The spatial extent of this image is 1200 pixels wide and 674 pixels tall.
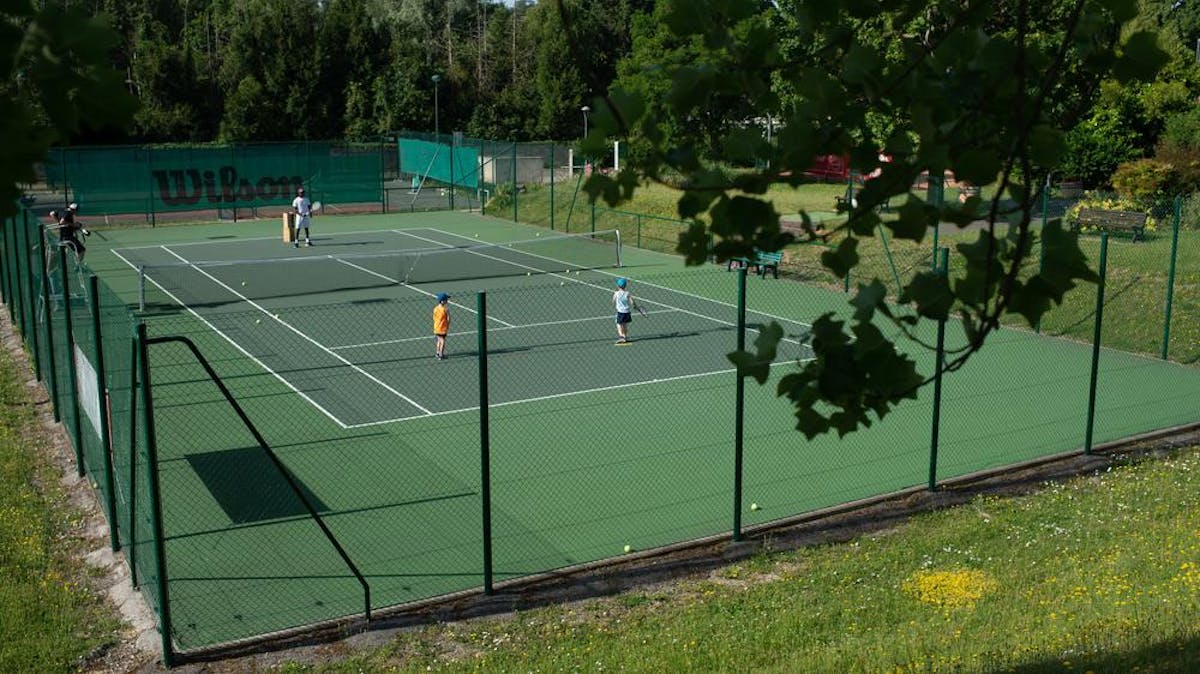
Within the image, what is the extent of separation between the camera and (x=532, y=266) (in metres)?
29.4

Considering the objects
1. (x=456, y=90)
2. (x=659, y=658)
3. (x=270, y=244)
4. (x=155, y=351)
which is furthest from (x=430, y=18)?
(x=659, y=658)

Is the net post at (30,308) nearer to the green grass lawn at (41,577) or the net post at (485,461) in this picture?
the green grass lawn at (41,577)

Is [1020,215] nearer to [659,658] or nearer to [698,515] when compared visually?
[659,658]

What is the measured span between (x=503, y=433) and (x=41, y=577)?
614cm

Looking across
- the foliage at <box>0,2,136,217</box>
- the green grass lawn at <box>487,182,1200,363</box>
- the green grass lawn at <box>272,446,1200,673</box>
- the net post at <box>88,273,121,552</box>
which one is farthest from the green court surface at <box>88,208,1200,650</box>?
the foliage at <box>0,2,136,217</box>

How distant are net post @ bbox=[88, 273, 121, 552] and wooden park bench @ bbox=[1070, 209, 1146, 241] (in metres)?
22.5

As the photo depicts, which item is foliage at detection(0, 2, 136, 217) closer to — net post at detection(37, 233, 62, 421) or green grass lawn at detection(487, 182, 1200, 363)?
green grass lawn at detection(487, 182, 1200, 363)

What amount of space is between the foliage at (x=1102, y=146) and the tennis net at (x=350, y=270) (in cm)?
1891

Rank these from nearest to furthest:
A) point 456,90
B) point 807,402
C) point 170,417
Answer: point 807,402
point 170,417
point 456,90

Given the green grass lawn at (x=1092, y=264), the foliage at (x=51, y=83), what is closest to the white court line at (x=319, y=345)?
the green grass lawn at (x=1092, y=264)

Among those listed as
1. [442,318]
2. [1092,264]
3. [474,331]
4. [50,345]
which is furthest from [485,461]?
[1092,264]

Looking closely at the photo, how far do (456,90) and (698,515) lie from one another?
204 feet

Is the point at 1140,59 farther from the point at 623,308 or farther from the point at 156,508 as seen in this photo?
the point at 623,308

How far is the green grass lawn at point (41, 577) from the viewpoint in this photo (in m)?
9.06
